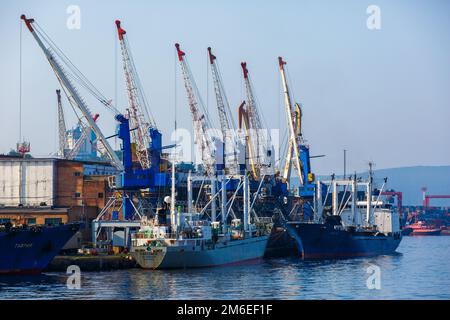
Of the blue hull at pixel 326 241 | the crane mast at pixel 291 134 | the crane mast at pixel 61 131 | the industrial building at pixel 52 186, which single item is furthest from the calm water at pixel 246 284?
the crane mast at pixel 61 131

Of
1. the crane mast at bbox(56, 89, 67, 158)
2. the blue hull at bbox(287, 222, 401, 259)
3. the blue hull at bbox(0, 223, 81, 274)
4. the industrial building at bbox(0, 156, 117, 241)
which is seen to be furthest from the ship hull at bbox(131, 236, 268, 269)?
the crane mast at bbox(56, 89, 67, 158)

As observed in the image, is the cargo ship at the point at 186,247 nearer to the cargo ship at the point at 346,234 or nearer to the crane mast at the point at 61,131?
the cargo ship at the point at 346,234

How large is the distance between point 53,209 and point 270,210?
44729 millimetres

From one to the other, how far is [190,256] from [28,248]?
17287 millimetres

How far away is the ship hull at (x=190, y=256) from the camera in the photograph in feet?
300

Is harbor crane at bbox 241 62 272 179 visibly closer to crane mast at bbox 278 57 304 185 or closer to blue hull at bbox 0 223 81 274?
crane mast at bbox 278 57 304 185

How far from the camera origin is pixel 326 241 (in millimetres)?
123312

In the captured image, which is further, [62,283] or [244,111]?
[244,111]

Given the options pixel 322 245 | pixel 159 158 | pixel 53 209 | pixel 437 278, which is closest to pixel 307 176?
pixel 322 245

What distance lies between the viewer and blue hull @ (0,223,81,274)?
85.7 meters
